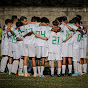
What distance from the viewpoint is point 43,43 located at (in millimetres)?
13383

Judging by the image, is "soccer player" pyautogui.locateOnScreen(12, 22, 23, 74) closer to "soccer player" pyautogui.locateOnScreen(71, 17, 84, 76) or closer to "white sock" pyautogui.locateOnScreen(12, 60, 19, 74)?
"white sock" pyautogui.locateOnScreen(12, 60, 19, 74)

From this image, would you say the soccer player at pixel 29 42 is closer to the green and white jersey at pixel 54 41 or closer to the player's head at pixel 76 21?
the green and white jersey at pixel 54 41

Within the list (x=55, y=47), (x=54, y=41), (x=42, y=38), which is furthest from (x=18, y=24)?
(x=55, y=47)

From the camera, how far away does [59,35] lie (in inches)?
524

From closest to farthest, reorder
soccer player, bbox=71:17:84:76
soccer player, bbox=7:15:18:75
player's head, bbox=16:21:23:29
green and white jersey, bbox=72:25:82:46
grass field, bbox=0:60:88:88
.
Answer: grass field, bbox=0:60:88:88
player's head, bbox=16:21:23:29
soccer player, bbox=71:17:84:76
green and white jersey, bbox=72:25:82:46
soccer player, bbox=7:15:18:75

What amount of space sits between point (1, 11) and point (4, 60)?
725 centimetres

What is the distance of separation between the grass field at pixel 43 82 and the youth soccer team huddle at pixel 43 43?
77cm

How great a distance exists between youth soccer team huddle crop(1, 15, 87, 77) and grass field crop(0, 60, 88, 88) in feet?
2.52

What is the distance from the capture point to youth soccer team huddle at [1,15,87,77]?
13.3 meters

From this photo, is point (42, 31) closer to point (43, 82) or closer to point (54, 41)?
point (54, 41)

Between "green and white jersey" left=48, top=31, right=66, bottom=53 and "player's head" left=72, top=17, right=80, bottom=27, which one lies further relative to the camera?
"player's head" left=72, top=17, right=80, bottom=27

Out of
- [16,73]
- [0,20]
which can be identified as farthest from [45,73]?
[0,20]

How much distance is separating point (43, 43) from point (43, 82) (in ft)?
6.83

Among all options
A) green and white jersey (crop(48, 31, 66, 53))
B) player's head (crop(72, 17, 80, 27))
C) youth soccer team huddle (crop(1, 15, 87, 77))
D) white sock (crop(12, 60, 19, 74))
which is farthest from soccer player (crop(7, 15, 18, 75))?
player's head (crop(72, 17, 80, 27))
